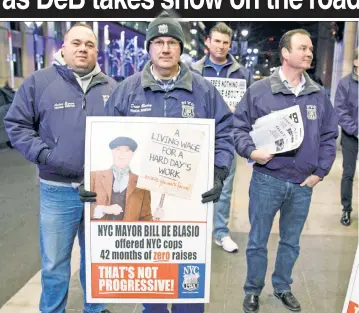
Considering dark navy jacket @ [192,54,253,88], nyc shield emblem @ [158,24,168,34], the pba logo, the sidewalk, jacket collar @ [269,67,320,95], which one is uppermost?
nyc shield emblem @ [158,24,168,34]

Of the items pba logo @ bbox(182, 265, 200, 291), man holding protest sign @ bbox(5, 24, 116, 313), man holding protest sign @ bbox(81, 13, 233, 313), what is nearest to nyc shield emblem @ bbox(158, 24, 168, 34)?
man holding protest sign @ bbox(81, 13, 233, 313)

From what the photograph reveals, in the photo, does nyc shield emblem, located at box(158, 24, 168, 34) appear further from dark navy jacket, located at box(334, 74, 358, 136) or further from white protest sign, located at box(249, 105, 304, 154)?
dark navy jacket, located at box(334, 74, 358, 136)

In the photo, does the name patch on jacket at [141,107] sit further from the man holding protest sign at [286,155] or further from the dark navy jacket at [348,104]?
the dark navy jacket at [348,104]

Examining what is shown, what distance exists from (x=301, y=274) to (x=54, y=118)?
2.67 m

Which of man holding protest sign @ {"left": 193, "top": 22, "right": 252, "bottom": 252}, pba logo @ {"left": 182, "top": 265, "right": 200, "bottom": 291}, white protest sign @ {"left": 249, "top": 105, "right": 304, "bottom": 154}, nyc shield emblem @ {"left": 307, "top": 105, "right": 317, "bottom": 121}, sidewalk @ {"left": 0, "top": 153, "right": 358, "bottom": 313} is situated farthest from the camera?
man holding protest sign @ {"left": 193, "top": 22, "right": 252, "bottom": 252}

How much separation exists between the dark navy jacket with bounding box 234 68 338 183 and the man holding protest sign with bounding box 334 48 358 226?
2004 millimetres

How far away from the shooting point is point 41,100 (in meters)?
2.70

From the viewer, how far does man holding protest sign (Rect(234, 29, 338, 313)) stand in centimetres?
311

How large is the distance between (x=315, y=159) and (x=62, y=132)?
5.81ft

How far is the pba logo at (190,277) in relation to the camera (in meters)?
2.43

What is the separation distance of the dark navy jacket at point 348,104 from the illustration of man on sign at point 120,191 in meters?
3.51

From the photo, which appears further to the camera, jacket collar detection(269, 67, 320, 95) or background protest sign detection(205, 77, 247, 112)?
background protest sign detection(205, 77, 247, 112)

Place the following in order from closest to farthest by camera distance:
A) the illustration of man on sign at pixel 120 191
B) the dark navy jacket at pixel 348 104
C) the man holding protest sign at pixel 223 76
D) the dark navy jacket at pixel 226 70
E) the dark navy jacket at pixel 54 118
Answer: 1. the illustration of man on sign at pixel 120 191
2. the dark navy jacket at pixel 54 118
3. the man holding protest sign at pixel 223 76
4. the dark navy jacket at pixel 226 70
5. the dark navy jacket at pixel 348 104

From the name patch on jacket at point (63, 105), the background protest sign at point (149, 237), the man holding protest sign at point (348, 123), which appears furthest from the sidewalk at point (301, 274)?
the name patch on jacket at point (63, 105)
